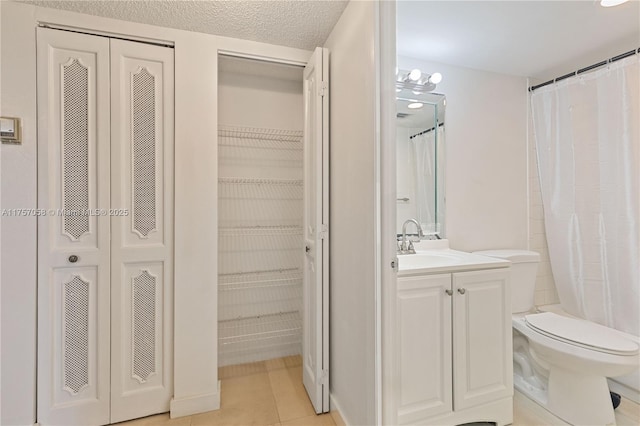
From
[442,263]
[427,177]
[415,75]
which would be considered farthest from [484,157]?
[442,263]

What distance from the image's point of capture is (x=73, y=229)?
145cm

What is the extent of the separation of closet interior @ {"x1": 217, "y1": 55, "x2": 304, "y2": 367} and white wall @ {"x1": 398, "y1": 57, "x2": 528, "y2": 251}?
101 centimetres

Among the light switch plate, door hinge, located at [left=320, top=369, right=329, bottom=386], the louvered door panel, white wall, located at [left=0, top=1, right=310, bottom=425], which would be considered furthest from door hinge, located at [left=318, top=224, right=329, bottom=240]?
the light switch plate

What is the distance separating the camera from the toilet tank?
1.93 metres

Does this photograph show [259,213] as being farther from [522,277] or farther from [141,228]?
[522,277]

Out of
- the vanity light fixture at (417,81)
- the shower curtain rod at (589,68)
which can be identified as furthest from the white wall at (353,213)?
the shower curtain rod at (589,68)

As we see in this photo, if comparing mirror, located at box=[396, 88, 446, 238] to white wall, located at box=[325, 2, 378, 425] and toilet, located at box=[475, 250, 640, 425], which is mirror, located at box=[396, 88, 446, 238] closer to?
white wall, located at box=[325, 2, 378, 425]

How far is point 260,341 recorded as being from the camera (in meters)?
2.16

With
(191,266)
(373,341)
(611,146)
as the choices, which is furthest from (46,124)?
(611,146)

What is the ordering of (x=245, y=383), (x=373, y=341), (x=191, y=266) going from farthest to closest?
(x=245, y=383)
(x=191, y=266)
(x=373, y=341)

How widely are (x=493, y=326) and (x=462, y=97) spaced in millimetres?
1607

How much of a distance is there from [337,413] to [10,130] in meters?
2.19

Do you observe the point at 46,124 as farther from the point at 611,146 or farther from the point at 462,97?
the point at 611,146

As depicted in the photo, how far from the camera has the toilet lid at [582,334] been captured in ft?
4.46
